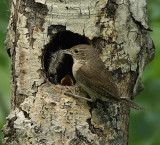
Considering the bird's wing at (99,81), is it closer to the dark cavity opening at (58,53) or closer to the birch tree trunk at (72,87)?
the birch tree trunk at (72,87)

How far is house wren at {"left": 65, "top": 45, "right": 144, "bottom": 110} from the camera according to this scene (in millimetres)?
5777

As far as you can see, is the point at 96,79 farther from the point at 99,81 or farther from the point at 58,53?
the point at 58,53

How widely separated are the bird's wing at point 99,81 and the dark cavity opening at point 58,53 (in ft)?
1.16

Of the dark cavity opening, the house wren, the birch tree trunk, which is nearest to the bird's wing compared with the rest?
the house wren

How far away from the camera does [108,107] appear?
5941 mm

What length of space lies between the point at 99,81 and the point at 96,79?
1.6 inches

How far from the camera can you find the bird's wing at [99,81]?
577 cm

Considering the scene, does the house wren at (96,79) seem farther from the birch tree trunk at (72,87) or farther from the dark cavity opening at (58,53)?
the dark cavity opening at (58,53)

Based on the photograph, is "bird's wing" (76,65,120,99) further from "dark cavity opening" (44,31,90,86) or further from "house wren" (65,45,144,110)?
"dark cavity opening" (44,31,90,86)

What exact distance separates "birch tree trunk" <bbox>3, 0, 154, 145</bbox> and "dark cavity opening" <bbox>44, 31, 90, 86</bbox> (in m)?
0.14

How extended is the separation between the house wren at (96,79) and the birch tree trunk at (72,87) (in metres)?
0.11

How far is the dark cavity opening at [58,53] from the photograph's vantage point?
614cm

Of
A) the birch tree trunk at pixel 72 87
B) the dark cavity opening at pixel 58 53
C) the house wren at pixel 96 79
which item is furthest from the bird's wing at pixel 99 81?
the dark cavity opening at pixel 58 53

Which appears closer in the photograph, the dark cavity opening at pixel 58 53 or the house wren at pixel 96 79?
the house wren at pixel 96 79
